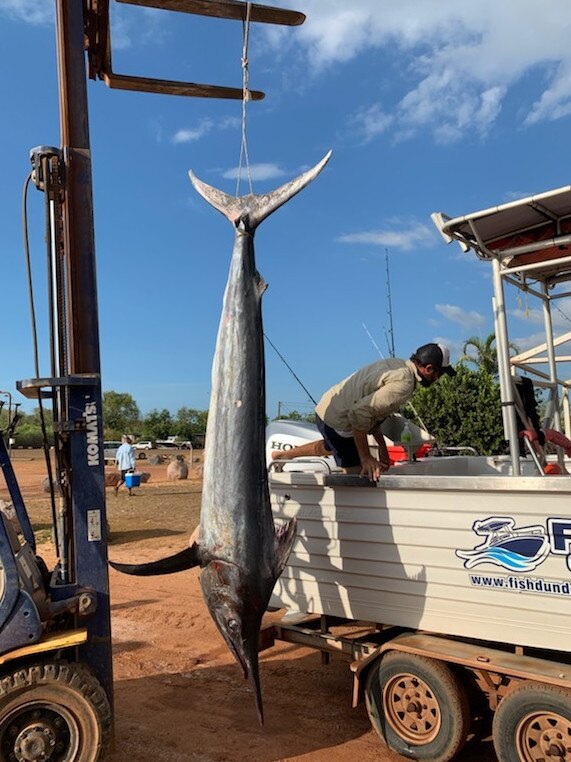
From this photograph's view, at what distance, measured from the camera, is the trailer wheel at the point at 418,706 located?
3.41 m

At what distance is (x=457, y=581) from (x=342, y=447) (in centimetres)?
130

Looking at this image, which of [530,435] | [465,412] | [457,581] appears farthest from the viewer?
[465,412]

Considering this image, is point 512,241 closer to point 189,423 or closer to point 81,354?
point 81,354

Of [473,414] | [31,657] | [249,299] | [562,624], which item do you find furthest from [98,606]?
[473,414]

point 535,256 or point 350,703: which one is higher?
point 535,256

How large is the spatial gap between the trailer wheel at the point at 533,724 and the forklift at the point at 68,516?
1.95 metres

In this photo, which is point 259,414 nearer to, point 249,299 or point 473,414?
point 249,299

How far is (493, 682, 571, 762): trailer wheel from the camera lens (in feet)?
9.87

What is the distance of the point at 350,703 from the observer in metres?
4.51

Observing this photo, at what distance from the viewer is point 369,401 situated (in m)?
3.93

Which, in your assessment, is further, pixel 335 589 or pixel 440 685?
pixel 335 589

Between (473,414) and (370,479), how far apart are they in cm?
1260

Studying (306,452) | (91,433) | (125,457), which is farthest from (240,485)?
(125,457)

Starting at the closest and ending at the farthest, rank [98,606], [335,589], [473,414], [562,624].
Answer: [562,624], [98,606], [335,589], [473,414]
